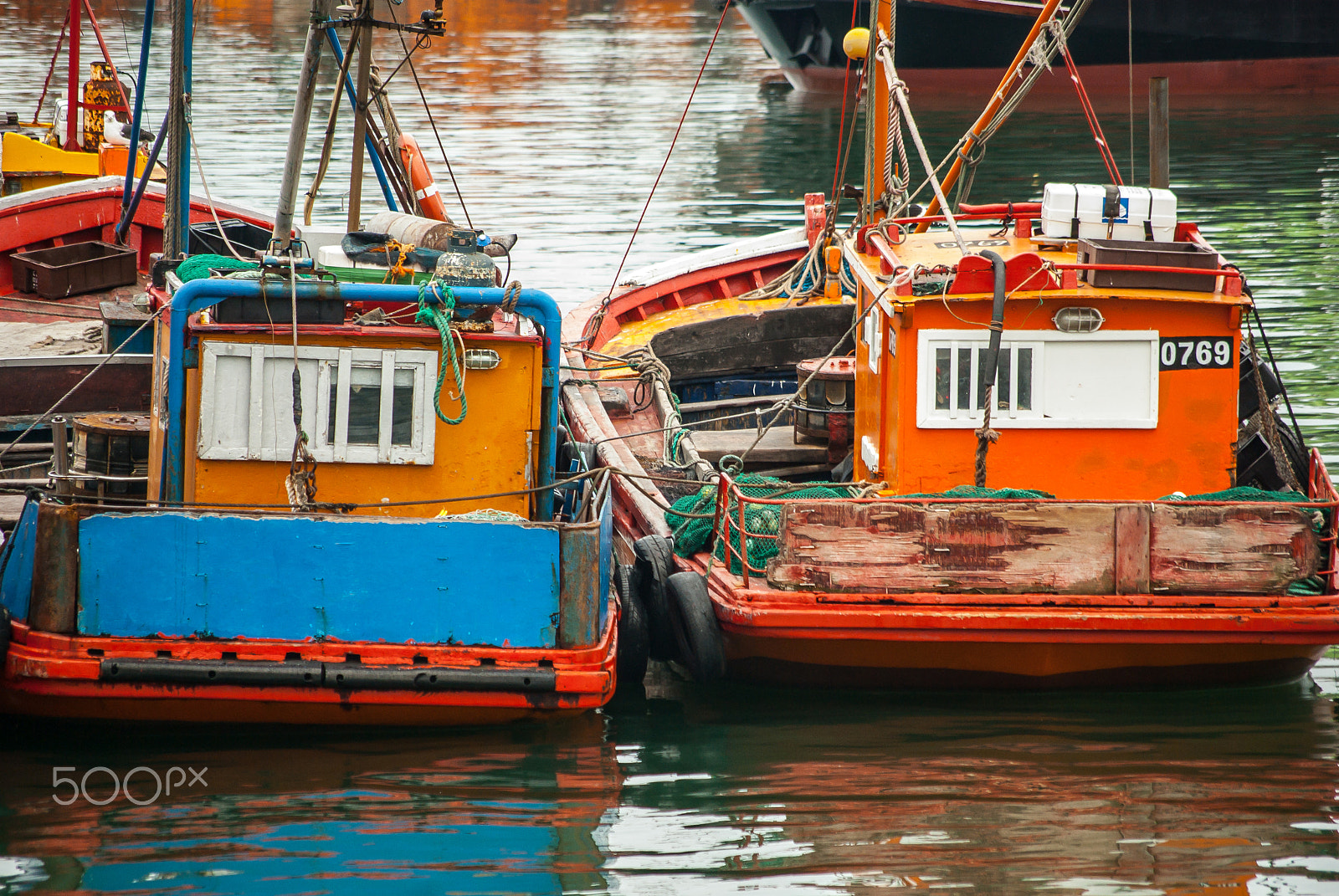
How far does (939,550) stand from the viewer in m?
7.36

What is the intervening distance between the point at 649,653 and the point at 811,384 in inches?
107

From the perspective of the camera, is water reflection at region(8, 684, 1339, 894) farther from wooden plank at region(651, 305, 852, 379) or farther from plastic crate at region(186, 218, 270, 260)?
plastic crate at region(186, 218, 270, 260)

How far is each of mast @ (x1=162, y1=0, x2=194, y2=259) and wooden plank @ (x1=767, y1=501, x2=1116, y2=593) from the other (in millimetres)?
6675

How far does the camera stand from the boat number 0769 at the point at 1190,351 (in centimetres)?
802

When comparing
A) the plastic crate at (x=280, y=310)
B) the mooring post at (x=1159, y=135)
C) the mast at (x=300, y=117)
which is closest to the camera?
the plastic crate at (x=280, y=310)

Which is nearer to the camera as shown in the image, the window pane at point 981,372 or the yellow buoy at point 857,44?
the window pane at point 981,372

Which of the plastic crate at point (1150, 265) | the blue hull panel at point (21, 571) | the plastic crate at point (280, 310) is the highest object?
the plastic crate at point (1150, 265)

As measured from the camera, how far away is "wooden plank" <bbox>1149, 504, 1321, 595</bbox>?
732cm

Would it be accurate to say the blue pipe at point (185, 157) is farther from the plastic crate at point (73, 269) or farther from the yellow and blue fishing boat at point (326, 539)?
the yellow and blue fishing boat at point (326, 539)

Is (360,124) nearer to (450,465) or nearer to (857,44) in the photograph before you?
(450,465)

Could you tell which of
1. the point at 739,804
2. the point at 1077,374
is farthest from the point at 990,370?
the point at 739,804

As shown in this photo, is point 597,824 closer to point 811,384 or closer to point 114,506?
point 114,506

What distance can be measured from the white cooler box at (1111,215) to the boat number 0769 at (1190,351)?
1.05 meters

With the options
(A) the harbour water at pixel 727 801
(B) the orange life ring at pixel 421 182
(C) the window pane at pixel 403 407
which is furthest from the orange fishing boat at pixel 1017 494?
(B) the orange life ring at pixel 421 182
